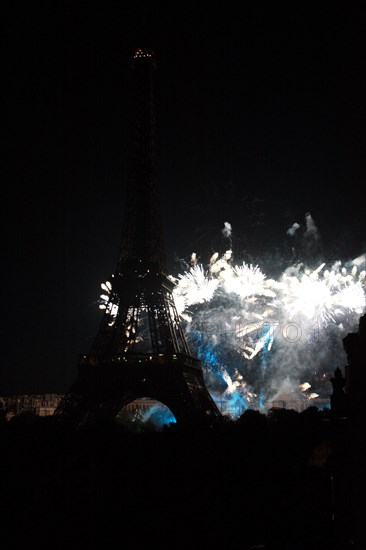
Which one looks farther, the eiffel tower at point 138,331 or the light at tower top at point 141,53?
the light at tower top at point 141,53

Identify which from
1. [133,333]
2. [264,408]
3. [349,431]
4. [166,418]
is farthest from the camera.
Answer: [264,408]

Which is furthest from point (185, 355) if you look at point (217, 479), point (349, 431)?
point (349, 431)

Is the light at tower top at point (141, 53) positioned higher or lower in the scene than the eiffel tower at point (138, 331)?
higher

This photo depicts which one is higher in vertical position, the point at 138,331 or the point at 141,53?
the point at 141,53

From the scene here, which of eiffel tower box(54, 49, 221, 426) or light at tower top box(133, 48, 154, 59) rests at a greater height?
light at tower top box(133, 48, 154, 59)

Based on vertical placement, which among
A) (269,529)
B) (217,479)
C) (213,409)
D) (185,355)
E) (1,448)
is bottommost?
(269,529)

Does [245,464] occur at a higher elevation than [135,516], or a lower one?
higher

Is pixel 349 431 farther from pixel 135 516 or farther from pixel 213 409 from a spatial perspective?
pixel 213 409

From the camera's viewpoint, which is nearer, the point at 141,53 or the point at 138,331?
the point at 138,331
